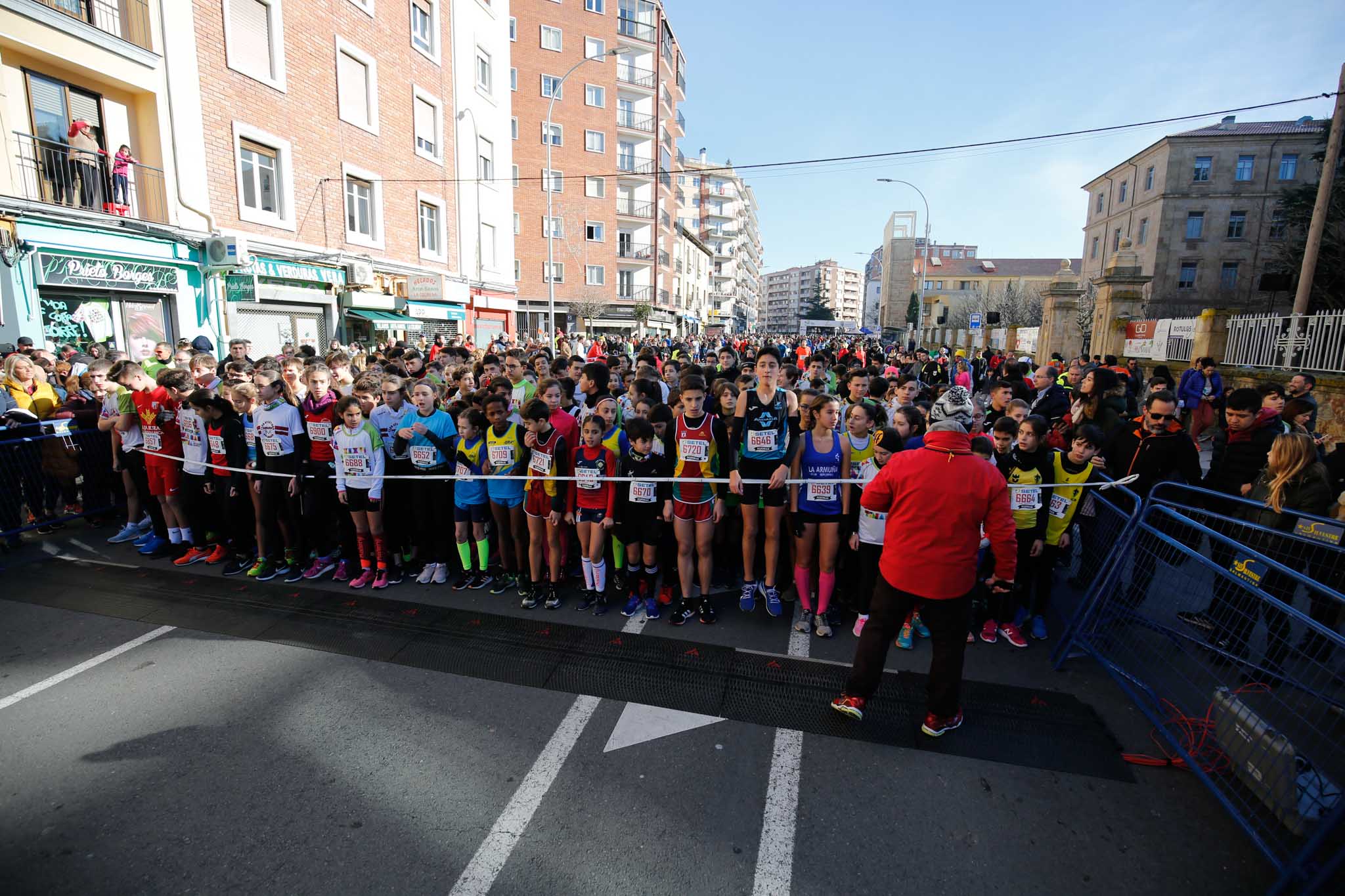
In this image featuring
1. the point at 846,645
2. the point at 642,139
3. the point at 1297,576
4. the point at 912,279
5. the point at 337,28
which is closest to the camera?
the point at 1297,576

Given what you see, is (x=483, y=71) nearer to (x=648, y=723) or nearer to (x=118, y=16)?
(x=118, y=16)

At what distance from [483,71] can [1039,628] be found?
2866 cm

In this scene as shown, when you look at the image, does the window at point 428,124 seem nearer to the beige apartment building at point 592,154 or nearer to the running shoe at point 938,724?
the beige apartment building at point 592,154

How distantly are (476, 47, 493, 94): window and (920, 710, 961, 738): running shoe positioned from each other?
2767cm

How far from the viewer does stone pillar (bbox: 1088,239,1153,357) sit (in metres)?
18.7

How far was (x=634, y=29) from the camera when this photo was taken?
45.0 meters

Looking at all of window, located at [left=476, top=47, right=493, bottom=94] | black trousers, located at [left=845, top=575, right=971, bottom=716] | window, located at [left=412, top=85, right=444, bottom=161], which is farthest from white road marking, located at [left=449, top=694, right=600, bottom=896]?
window, located at [left=476, top=47, right=493, bottom=94]

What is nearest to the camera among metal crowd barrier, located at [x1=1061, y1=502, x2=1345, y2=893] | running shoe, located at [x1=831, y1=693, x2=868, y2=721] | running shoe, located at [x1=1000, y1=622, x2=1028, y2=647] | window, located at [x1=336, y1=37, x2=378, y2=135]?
metal crowd barrier, located at [x1=1061, y1=502, x2=1345, y2=893]

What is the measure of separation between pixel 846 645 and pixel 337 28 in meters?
21.3

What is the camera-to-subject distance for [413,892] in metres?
2.62

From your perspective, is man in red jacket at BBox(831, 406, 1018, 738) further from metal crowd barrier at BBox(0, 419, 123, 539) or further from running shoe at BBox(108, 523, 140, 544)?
metal crowd barrier at BBox(0, 419, 123, 539)

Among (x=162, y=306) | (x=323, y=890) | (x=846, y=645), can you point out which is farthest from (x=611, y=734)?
(x=162, y=306)

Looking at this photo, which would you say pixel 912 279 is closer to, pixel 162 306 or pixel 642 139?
pixel 642 139

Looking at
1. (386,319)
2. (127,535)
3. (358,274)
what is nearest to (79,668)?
(127,535)
